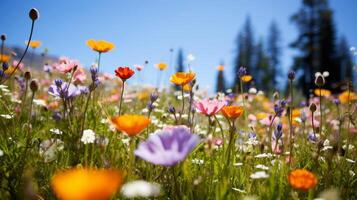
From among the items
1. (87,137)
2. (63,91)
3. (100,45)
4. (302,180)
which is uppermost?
(100,45)

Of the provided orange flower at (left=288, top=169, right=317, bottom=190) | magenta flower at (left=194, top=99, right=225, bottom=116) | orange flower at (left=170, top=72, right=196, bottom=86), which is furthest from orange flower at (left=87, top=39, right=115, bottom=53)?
orange flower at (left=288, top=169, right=317, bottom=190)

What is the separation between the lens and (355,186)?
5.68 ft

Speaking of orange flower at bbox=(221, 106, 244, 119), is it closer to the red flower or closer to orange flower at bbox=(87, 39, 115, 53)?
the red flower

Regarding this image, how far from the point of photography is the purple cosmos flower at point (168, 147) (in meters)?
0.98

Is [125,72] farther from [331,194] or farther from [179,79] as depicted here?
[331,194]

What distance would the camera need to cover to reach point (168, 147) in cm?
104

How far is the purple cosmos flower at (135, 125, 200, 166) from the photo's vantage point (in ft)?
3.21

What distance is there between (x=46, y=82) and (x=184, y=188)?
4.31 metres

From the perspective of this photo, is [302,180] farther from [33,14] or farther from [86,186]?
[33,14]

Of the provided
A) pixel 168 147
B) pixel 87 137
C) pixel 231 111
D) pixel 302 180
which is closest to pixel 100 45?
pixel 87 137

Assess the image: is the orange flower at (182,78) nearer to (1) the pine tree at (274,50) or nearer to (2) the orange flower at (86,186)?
(2) the orange flower at (86,186)

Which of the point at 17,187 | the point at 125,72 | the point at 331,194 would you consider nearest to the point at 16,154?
the point at 17,187

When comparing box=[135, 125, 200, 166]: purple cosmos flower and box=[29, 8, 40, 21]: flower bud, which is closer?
box=[135, 125, 200, 166]: purple cosmos flower

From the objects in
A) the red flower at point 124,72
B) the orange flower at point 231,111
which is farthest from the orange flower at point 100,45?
the orange flower at point 231,111
